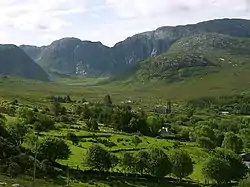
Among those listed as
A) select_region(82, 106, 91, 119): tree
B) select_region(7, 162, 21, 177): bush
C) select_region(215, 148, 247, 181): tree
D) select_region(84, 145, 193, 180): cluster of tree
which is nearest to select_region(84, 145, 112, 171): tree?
select_region(84, 145, 193, 180): cluster of tree

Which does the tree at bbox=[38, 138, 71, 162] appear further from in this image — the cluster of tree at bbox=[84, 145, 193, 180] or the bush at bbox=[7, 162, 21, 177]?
the bush at bbox=[7, 162, 21, 177]

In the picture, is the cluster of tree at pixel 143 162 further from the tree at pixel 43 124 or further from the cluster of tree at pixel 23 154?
the tree at pixel 43 124

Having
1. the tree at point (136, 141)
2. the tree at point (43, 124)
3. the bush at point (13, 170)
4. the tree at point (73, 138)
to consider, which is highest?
the tree at point (43, 124)

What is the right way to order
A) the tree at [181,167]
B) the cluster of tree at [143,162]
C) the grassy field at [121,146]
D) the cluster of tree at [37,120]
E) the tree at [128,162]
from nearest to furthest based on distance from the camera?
1. the cluster of tree at [143,162]
2. the tree at [128,162]
3. the tree at [181,167]
4. the grassy field at [121,146]
5. the cluster of tree at [37,120]

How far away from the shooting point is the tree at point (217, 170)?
4254 inches

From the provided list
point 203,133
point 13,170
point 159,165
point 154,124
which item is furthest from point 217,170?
point 154,124

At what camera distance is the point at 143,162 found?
109m

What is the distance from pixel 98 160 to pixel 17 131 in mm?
26487

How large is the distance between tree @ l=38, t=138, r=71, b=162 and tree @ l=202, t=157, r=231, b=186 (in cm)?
3360

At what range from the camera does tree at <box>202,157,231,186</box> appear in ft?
355

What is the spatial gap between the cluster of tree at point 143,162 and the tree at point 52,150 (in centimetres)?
558

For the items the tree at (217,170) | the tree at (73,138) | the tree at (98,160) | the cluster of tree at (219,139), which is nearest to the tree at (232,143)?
the cluster of tree at (219,139)

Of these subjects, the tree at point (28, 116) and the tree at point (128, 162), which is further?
the tree at point (28, 116)

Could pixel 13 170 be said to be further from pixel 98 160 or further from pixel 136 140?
pixel 136 140
